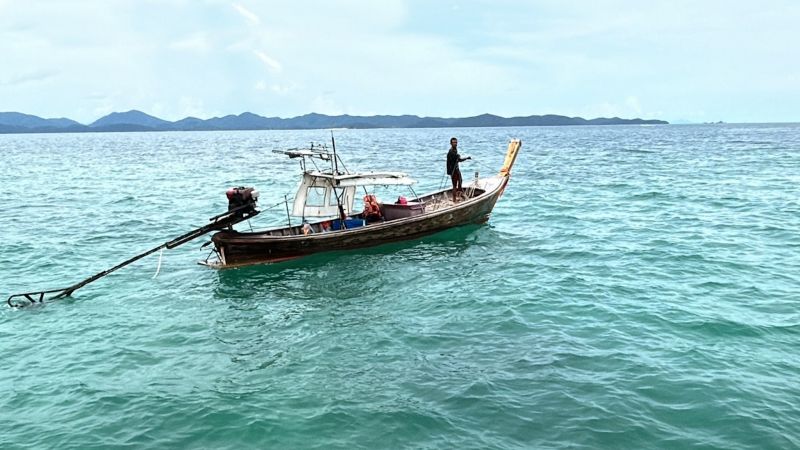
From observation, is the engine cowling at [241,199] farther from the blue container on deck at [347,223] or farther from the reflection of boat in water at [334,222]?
the blue container on deck at [347,223]

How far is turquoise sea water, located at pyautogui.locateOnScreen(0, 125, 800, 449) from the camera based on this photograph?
10.4 metres

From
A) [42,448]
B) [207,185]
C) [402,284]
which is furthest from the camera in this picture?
[207,185]

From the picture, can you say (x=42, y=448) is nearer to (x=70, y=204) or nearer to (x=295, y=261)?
(x=295, y=261)

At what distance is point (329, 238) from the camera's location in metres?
22.0

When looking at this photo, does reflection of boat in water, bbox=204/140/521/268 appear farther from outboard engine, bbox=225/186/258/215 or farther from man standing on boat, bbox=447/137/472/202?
man standing on boat, bbox=447/137/472/202

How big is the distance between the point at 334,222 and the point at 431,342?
1041 centimetres

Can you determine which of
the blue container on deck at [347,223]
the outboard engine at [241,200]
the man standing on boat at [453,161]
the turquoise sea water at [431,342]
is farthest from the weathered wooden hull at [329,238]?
the man standing on boat at [453,161]

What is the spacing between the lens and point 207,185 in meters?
49.1

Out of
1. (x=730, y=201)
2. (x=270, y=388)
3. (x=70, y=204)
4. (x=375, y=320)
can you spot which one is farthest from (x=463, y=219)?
(x=70, y=204)

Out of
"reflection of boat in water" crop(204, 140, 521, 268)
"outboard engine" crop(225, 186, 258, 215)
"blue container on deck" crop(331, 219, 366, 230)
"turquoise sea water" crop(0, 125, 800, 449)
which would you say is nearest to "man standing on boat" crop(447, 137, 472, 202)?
"reflection of boat in water" crop(204, 140, 521, 268)

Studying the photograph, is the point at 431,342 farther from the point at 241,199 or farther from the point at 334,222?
the point at 334,222

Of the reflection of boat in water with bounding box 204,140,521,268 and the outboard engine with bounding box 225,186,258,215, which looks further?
the reflection of boat in water with bounding box 204,140,521,268

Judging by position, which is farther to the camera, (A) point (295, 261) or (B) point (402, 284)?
(A) point (295, 261)

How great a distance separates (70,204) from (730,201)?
140 feet
